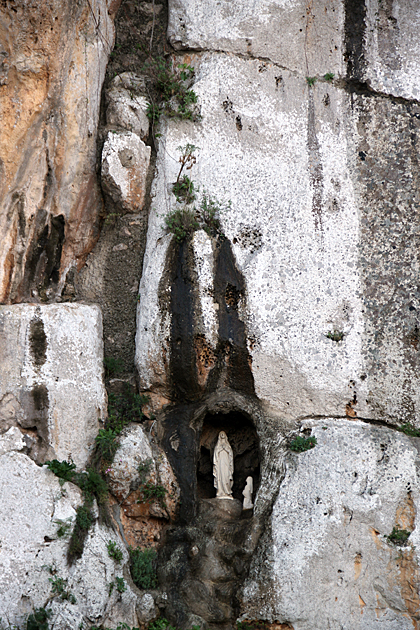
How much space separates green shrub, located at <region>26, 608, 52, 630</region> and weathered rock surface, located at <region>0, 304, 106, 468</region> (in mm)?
1559

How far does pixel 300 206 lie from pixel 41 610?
5.74 meters

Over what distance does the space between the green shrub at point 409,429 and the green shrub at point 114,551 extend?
→ 11.8 feet

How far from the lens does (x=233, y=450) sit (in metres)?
8.81

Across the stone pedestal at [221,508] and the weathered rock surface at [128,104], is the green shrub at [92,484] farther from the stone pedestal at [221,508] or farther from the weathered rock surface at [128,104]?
the weathered rock surface at [128,104]

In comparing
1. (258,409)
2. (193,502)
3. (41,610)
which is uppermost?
(258,409)

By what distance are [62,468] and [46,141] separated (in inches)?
162

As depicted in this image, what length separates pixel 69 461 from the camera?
7520 mm

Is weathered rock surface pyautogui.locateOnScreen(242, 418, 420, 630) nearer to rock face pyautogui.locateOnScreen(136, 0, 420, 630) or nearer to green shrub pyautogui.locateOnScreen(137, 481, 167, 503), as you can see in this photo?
rock face pyautogui.locateOnScreen(136, 0, 420, 630)

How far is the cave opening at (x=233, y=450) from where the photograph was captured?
340 inches

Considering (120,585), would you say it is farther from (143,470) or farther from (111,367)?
(111,367)

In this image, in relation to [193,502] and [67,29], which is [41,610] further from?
[67,29]

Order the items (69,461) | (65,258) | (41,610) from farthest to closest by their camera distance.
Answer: (65,258) → (69,461) → (41,610)

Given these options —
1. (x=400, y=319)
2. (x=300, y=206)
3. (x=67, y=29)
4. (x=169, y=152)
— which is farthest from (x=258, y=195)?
(x=67, y=29)

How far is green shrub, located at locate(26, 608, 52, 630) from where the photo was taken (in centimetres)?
643
